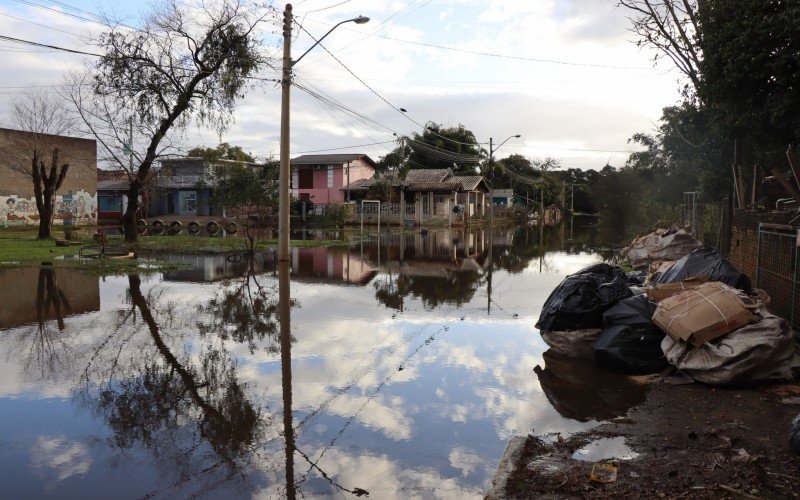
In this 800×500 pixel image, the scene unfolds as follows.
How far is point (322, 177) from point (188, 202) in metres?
11.4

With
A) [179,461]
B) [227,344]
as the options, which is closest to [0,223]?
[227,344]

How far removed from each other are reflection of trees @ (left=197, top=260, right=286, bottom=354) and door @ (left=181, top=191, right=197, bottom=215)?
4023cm

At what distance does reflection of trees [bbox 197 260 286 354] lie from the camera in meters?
8.79

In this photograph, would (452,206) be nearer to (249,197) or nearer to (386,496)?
(249,197)

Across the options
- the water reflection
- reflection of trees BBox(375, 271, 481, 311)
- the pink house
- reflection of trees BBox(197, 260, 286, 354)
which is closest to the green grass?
reflection of trees BBox(197, 260, 286, 354)

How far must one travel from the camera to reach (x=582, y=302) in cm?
775

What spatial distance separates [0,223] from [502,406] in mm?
36278

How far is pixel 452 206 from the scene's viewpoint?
47.5 metres

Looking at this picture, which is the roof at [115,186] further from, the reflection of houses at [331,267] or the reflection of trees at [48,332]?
the reflection of trees at [48,332]

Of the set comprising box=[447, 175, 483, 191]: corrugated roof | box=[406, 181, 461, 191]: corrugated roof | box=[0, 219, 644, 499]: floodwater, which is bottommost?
box=[0, 219, 644, 499]: floodwater

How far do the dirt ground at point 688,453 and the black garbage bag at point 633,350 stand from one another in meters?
0.75

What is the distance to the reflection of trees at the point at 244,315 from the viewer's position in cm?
879

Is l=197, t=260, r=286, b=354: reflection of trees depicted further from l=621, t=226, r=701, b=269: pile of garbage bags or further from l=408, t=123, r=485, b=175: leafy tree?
l=408, t=123, r=485, b=175: leafy tree

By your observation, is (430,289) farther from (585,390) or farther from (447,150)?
(447,150)
